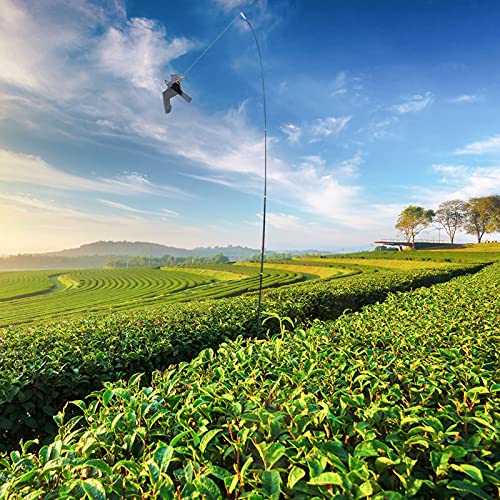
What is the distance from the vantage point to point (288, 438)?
1.33 meters

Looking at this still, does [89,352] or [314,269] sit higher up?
[89,352]

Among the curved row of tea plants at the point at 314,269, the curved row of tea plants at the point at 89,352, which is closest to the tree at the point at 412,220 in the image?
the curved row of tea plants at the point at 314,269

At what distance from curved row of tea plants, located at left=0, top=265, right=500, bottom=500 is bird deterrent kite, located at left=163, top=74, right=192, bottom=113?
3.97 meters

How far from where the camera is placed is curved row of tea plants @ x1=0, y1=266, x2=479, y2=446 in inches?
137

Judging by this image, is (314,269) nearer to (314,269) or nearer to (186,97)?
(314,269)

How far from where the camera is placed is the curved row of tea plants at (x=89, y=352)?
348 centimetres

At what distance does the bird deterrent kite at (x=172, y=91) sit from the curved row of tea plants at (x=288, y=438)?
3.97 metres

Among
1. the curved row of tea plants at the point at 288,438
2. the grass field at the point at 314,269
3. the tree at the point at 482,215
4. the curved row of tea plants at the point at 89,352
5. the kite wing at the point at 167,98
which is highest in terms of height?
the tree at the point at 482,215

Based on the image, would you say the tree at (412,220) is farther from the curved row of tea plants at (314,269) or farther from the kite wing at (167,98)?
the kite wing at (167,98)

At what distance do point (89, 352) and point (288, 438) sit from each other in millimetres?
3751

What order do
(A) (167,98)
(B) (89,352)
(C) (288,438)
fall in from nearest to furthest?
(C) (288,438) → (B) (89,352) → (A) (167,98)

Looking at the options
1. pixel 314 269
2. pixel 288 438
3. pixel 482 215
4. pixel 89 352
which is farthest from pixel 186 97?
pixel 482 215

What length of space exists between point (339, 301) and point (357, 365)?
8.28 m

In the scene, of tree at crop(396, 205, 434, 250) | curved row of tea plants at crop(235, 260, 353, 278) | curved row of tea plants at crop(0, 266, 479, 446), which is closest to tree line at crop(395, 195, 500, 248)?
tree at crop(396, 205, 434, 250)
